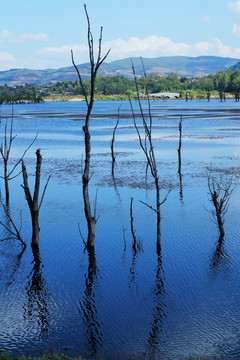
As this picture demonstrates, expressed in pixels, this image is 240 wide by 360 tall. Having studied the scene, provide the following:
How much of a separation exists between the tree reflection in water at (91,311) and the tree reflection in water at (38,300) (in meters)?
1.43

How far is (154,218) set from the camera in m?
27.1

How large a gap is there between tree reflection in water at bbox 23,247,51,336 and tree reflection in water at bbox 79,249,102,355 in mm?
1427

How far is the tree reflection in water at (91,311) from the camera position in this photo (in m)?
13.4

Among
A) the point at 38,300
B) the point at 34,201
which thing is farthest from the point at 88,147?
the point at 38,300

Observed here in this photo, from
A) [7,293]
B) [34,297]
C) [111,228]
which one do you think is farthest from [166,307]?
[111,228]

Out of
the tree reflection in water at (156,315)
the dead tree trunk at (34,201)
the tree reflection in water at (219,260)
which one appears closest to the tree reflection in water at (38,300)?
the dead tree trunk at (34,201)

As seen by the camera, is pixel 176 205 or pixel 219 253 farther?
pixel 176 205

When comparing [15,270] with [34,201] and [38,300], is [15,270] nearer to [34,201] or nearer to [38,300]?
[38,300]

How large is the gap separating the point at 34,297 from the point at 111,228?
30.8 ft

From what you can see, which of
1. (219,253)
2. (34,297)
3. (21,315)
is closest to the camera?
(21,315)

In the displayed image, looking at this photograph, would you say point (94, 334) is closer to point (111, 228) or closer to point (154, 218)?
point (111, 228)

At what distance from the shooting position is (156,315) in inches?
591

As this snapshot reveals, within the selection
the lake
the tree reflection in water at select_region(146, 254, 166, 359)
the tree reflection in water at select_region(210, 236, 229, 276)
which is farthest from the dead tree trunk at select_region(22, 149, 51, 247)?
the tree reflection in water at select_region(210, 236, 229, 276)

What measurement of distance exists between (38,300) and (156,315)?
16.3ft
